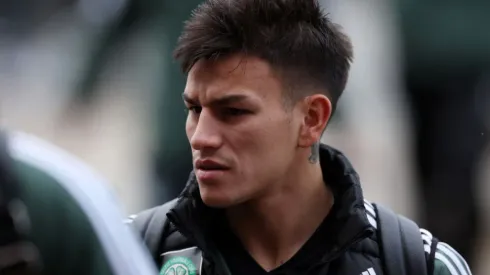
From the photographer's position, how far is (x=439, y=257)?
3.19 m

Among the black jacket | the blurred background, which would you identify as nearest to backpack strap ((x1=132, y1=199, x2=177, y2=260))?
the black jacket

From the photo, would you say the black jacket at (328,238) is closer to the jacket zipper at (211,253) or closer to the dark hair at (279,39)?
the jacket zipper at (211,253)

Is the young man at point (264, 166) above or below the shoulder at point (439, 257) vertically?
above

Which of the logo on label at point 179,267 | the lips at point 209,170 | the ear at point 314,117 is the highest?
the ear at point 314,117

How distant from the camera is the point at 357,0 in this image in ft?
23.8

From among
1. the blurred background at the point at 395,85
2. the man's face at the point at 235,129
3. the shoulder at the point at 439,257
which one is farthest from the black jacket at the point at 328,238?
the blurred background at the point at 395,85

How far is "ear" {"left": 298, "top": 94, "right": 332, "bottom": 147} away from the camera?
10.9 feet

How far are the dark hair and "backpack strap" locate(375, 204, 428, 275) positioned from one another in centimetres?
41

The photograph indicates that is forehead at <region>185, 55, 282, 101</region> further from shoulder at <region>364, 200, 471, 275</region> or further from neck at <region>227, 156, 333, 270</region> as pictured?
shoulder at <region>364, 200, 471, 275</region>

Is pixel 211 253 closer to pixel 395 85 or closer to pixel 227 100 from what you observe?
pixel 227 100

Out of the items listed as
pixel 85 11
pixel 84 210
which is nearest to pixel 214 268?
pixel 84 210

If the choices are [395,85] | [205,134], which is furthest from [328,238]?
[395,85]

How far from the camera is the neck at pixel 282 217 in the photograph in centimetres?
327

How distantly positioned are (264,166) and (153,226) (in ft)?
1.09
